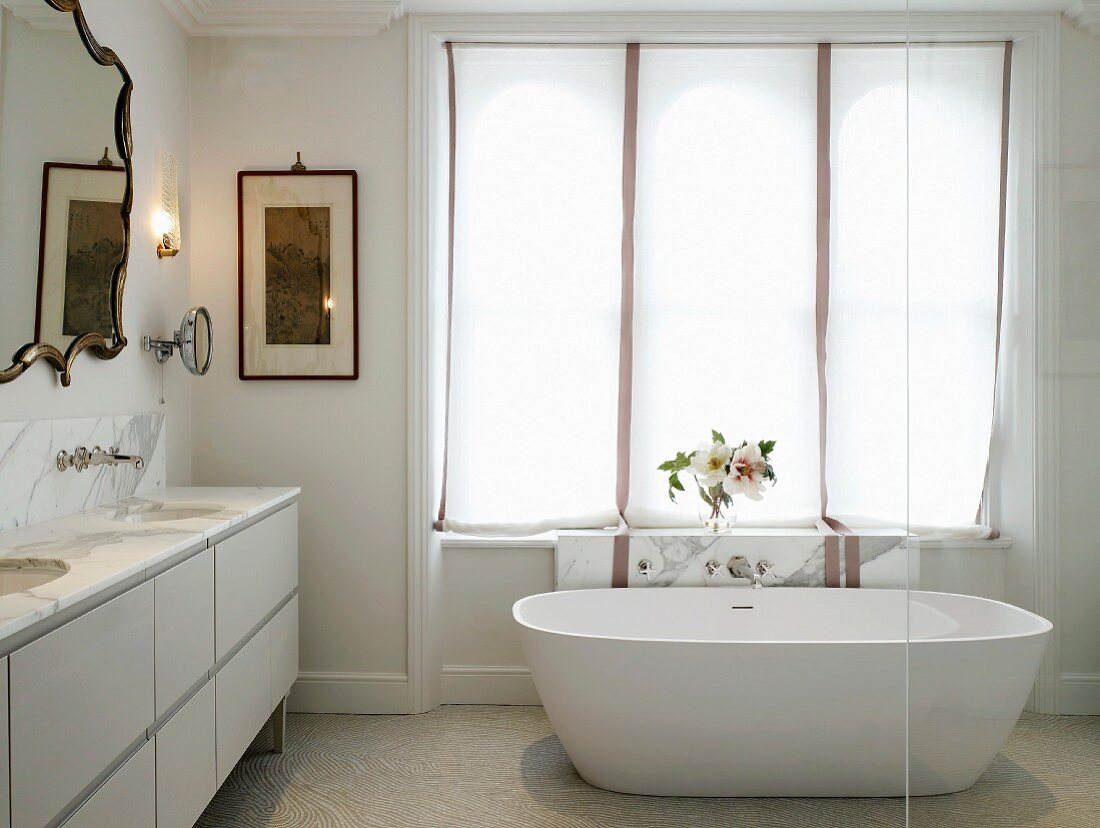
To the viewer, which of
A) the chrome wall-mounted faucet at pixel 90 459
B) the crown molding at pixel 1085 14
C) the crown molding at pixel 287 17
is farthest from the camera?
the crown molding at pixel 287 17

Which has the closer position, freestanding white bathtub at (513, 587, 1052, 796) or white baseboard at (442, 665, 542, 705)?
freestanding white bathtub at (513, 587, 1052, 796)

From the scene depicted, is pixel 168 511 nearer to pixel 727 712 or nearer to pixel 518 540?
pixel 518 540

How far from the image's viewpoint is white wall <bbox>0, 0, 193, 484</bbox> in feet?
7.78

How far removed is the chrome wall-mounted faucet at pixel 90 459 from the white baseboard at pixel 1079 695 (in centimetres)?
227

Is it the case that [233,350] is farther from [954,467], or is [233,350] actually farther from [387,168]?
[954,467]

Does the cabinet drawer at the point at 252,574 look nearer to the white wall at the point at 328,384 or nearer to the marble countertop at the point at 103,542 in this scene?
the marble countertop at the point at 103,542

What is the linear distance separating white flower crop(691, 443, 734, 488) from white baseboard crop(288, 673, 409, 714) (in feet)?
4.51

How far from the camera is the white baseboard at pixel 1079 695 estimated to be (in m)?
0.55

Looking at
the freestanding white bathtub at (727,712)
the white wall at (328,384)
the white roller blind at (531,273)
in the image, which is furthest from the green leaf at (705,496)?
the white wall at (328,384)

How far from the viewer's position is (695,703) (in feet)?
7.71

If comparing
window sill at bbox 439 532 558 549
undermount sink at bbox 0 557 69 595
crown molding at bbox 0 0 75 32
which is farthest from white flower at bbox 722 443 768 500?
crown molding at bbox 0 0 75 32

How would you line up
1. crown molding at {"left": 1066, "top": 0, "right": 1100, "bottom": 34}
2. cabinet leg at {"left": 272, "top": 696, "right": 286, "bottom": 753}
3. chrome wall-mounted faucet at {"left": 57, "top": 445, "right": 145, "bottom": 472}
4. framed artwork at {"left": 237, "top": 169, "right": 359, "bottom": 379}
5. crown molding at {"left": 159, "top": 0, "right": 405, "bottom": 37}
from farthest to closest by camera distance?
framed artwork at {"left": 237, "top": 169, "right": 359, "bottom": 379}, crown molding at {"left": 159, "top": 0, "right": 405, "bottom": 37}, cabinet leg at {"left": 272, "top": 696, "right": 286, "bottom": 753}, chrome wall-mounted faucet at {"left": 57, "top": 445, "right": 145, "bottom": 472}, crown molding at {"left": 1066, "top": 0, "right": 1100, "bottom": 34}

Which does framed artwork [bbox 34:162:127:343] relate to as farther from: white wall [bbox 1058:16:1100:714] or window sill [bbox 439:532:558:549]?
white wall [bbox 1058:16:1100:714]

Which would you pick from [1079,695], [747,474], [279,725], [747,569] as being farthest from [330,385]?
[1079,695]
